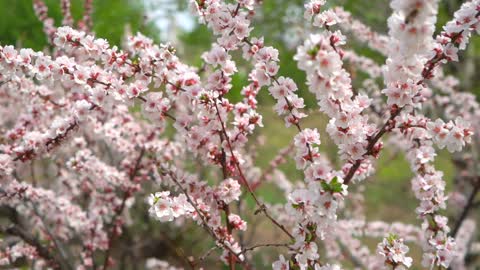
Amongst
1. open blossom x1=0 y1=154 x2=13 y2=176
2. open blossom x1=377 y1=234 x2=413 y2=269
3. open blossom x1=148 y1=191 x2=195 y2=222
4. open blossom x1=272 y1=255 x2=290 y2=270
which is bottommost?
open blossom x1=272 y1=255 x2=290 y2=270

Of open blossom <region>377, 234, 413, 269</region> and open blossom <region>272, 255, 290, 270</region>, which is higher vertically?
open blossom <region>377, 234, 413, 269</region>

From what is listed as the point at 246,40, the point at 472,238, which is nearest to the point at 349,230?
the point at 472,238

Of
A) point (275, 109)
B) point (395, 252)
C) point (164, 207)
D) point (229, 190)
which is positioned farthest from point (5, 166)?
point (395, 252)

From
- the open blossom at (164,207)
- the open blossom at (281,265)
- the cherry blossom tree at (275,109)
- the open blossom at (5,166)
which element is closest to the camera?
the cherry blossom tree at (275,109)

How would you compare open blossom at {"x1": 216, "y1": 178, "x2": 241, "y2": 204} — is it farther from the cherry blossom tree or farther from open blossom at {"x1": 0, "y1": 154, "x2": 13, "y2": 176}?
open blossom at {"x1": 0, "y1": 154, "x2": 13, "y2": 176}

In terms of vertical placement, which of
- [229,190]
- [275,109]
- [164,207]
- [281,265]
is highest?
[275,109]

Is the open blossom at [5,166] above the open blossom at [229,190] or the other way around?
above

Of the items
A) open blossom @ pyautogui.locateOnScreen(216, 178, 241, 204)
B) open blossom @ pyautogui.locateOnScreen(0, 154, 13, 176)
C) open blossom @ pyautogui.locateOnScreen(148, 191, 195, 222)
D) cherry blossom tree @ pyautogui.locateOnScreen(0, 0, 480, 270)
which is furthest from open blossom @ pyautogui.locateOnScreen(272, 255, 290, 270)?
open blossom @ pyautogui.locateOnScreen(0, 154, 13, 176)

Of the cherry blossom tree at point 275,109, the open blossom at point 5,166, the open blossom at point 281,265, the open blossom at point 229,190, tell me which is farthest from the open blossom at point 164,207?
the open blossom at point 5,166

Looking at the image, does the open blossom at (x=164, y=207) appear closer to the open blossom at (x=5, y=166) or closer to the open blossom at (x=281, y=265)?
the open blossom at (x=281, y=265)

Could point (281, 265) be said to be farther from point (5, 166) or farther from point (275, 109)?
point (5, 166)

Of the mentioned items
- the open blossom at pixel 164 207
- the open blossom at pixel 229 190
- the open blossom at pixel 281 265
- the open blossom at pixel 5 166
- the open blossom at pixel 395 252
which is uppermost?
the open blossom at pixel 5 166

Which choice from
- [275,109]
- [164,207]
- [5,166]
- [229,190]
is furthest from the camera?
[5,166]

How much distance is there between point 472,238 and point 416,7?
512 centimetres
